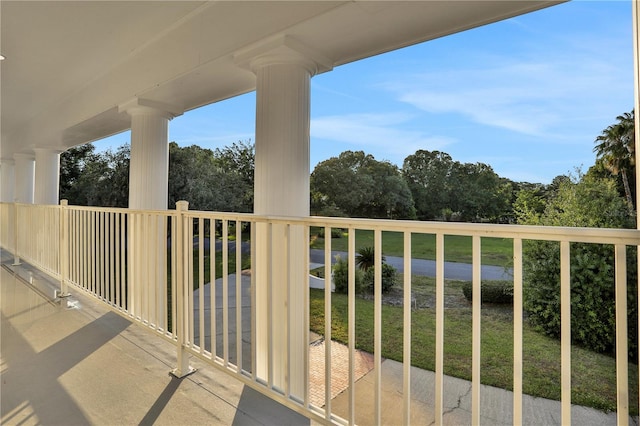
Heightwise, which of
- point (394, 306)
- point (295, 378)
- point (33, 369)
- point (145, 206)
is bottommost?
point (394, 306)

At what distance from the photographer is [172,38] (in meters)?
3.20

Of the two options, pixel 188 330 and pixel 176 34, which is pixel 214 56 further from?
pixel 188 330

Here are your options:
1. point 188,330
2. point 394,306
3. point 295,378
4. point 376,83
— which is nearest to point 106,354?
point 188,330

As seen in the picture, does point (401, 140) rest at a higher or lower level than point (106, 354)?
higher

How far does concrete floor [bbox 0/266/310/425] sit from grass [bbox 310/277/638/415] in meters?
4.01

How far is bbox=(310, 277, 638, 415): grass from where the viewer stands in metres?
4.53

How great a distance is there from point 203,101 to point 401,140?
40.0 feet

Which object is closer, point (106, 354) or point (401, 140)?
point (106, 354)

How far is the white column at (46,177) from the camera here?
6898mm

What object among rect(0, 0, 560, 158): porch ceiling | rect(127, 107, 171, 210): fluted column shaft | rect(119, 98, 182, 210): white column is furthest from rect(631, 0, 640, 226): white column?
rect(127, 107, 171, 210): fluted column shaft

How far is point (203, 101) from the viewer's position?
3801mm

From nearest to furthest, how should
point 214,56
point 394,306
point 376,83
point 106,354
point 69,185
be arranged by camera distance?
point 106,354 → point 214,56 → point 394,306 → point 69,185 → point 376,83

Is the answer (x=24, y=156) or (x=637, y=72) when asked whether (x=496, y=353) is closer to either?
(x=637, y=72)

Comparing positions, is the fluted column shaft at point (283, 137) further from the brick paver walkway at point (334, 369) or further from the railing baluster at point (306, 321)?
the brick paver walkway at point (334, 369)
